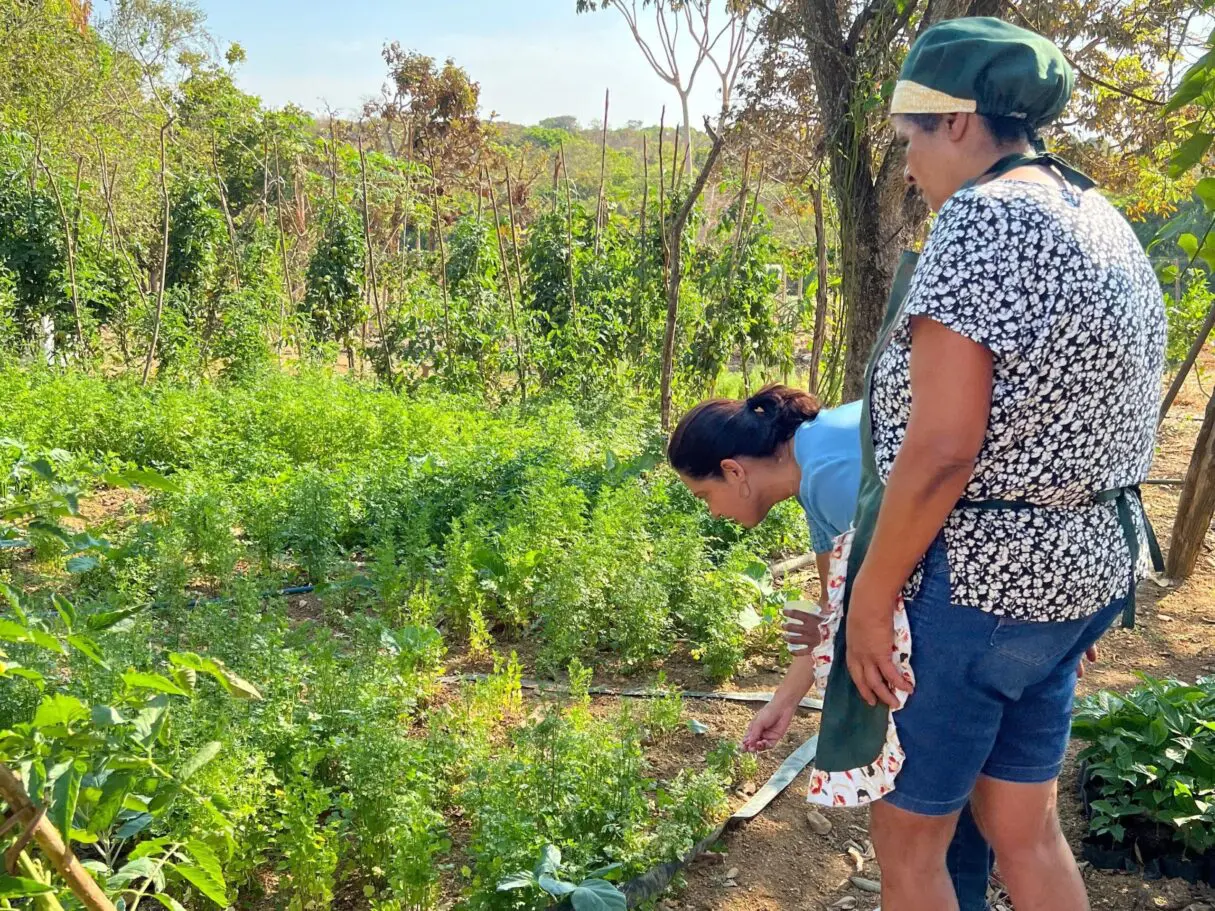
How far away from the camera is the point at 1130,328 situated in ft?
4.23

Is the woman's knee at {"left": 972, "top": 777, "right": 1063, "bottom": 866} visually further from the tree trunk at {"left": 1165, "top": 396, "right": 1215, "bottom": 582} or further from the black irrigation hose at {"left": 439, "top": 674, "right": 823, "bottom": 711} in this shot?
the tree trunk at {"left": 1165, "top": 396, "right": 1215, "bottom": 582}

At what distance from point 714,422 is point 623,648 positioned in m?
1.94

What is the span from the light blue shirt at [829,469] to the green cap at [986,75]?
0.62 m

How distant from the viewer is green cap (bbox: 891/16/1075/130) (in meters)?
1.33

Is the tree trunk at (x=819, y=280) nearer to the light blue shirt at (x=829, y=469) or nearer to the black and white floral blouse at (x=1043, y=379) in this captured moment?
the light blue shirt at (x=829, y=469)

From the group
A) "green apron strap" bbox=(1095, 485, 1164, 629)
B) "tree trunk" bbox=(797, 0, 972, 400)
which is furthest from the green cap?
"tree trunk" bbox=(797, 0, 972, 400)

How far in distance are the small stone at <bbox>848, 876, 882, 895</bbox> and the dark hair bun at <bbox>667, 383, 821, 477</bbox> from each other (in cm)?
127

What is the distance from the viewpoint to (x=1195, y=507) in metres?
4.27

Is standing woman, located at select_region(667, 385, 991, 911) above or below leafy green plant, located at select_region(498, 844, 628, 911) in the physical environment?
above

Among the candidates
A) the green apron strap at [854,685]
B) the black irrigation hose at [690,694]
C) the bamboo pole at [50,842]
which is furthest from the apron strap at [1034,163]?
the black irrigation hose at [690,694]

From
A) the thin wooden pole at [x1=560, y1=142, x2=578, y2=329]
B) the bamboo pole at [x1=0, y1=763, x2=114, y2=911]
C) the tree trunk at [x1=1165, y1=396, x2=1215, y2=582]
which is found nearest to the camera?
the bamboo pole at [x1=0, y1=763, x2=114, y2=911]

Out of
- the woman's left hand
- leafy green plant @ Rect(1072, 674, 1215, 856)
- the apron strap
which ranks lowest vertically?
leafy green plant @ Rect(1072, 674, 1215, 856)

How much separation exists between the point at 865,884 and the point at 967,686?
1.34m

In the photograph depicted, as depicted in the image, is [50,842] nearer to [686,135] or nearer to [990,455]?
[990,455]
